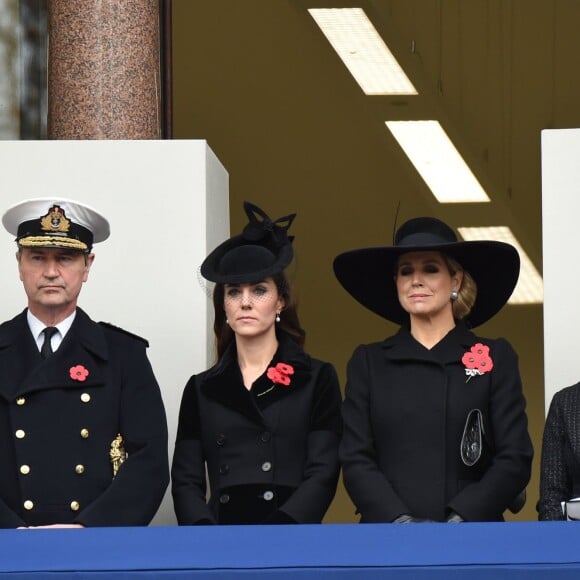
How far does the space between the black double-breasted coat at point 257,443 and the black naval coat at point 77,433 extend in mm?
192

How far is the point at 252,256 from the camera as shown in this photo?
4.82 m

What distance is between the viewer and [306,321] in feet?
34.7

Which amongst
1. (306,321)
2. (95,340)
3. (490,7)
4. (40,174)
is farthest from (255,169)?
(95,340)

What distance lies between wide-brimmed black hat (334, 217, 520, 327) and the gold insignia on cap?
88 centimetres

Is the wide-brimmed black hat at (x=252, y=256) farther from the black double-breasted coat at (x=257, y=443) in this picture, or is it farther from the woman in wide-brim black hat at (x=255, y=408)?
the black double-breasted coat at (x=257, y=443)

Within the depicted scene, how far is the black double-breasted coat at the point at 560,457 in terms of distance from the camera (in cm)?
451

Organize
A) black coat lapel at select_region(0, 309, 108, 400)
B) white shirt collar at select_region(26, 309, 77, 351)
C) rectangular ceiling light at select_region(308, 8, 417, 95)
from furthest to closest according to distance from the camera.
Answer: rectangular ceiling light at select_region(308, 8, 417, 95) < white shirt collar at select_region(26, 309, 77, 351) < black coat lapel at select_region(0, 309, 108, 400)

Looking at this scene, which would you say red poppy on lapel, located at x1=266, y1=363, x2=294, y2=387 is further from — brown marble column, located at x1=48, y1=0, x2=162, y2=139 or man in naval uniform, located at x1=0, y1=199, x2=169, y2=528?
brown marble column, located at x1=48, y1=0, x2=162, y2=139

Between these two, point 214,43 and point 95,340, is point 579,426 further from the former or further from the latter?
point 214,43

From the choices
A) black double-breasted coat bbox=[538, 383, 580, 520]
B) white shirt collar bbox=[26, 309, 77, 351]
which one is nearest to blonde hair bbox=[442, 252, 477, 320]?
black double-breasted coat bbox=[538, 383, 580, 520]

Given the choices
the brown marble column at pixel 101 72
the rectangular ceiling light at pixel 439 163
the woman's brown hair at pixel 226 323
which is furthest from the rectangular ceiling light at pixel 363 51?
the woman's brown hair at pixel 226 323

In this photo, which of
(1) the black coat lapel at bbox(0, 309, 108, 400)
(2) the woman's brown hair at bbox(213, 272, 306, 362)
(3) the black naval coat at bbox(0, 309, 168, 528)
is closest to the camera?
(3) the black naval coat at bbox(0, 309, 168, 528)

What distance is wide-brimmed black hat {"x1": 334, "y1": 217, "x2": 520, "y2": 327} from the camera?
4633 millimetres

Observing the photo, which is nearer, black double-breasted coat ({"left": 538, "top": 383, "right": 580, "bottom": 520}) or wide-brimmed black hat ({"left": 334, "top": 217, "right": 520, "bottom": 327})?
black double-breasted coat ({"left": 538, "top": 383, "right": 580, "bottom": 520})
